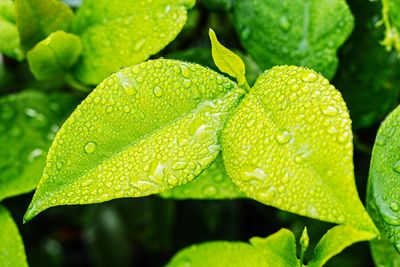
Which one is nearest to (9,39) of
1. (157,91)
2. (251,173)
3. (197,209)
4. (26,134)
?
(26,134)

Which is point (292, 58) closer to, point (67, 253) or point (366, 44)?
point (366, 44)

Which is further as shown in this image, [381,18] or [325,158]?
[381,18]

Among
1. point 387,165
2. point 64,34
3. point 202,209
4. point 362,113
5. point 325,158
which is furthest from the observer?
point 202,209


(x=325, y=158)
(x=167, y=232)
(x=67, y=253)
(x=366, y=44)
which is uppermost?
(x=325, y=158)

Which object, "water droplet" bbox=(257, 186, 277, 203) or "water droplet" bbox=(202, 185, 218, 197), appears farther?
"water droplet" bbox=(202, 185, 218, 197)

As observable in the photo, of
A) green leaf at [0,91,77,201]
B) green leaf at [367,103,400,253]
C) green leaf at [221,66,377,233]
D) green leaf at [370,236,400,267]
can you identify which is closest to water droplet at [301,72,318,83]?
green leaf at [221,66,377,233]

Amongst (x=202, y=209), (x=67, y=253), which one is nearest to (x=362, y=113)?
(x=202, y=209)

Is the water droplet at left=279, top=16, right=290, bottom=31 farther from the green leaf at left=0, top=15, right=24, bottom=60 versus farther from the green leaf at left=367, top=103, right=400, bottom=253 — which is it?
the green leaf at left=0, top=15, right=24, bottom=60
